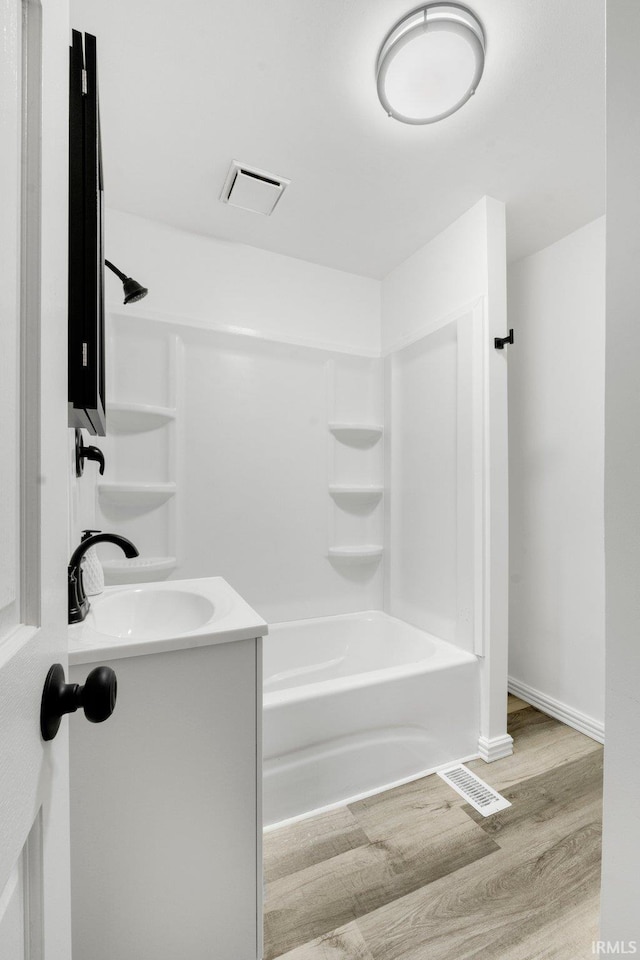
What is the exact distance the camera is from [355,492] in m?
2.68

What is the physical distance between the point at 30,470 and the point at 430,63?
1.67 metres

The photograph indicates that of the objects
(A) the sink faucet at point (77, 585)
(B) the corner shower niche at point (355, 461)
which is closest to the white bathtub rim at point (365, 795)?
(A) the sink faucet at point (77, 585)

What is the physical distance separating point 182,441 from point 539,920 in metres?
2.18

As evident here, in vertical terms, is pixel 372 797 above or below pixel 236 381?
below

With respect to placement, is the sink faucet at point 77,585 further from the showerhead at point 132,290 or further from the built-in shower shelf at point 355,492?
the built-in shower shelf at point 355,492

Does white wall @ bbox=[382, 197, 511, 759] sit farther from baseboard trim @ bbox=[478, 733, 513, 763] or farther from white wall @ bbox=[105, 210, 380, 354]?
white wall @ bbox=[105, 210, 380, 354]

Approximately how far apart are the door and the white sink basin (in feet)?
2.83

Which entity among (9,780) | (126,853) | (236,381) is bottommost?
(126,853)

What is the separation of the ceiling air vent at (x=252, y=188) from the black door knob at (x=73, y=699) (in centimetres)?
200

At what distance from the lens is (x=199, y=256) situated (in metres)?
2.32

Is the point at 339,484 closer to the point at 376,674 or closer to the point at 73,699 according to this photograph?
the point at 376,674

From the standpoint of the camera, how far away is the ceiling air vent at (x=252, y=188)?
1.84 meters

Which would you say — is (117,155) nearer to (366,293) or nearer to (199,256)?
(199,256)

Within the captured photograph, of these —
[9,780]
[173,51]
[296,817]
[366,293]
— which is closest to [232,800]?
[296,817]
